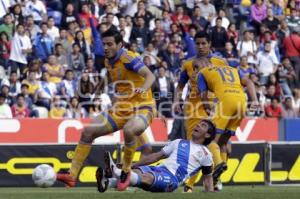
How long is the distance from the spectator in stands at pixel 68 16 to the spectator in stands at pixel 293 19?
660 cm

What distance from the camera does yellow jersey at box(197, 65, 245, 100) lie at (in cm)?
1656

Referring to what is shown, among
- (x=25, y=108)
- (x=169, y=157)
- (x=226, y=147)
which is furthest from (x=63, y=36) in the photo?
(x=169, y=157)

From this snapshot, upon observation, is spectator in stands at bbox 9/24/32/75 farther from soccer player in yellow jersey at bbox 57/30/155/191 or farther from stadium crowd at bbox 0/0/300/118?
soccer player in yellow jersey at bbox 57/30/155/191

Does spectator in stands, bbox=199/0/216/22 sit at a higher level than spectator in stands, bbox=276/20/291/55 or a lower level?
higher

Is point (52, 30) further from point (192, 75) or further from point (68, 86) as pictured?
point (192, 75)

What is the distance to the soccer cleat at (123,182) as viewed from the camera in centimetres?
1392

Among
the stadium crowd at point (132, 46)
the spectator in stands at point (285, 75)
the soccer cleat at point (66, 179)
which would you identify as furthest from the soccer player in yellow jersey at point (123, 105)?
the spectator in stands at point (285, 75)

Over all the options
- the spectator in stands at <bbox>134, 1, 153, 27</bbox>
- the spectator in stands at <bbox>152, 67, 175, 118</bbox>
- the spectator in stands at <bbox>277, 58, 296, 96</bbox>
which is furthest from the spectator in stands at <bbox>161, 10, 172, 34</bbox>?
the spectator in stands at <bbox>277, 58, 296, 96</bbox>

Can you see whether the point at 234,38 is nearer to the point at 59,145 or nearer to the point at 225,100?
the point at 59,145

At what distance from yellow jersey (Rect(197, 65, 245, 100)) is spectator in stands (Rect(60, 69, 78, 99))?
8.97 meters

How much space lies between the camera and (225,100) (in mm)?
16625

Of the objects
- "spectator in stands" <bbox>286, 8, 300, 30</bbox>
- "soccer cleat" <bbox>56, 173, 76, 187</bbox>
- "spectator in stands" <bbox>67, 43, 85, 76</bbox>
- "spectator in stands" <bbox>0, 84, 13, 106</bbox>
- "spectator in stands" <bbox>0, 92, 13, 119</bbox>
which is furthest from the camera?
"spectator in stands" <bbox>286, 8, 300, 30</bbox>

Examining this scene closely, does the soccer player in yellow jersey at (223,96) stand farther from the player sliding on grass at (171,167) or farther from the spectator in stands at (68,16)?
the spectator in stands at (68,16)

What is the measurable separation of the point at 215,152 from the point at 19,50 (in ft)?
35.7
